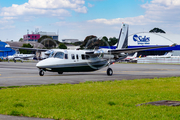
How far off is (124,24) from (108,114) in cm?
2669

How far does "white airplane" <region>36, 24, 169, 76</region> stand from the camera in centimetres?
2694

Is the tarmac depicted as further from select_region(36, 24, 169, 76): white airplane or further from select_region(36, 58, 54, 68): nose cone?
select_region(36, 58, 54, 68): nose cone

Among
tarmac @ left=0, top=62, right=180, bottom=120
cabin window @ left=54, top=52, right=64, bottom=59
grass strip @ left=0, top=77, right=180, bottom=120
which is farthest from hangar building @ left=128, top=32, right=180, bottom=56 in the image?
grass strip @ left=0, top=77, right=180, bottom=120

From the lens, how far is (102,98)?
12008 millimetres

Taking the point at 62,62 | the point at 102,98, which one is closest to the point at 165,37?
the point at 62,62

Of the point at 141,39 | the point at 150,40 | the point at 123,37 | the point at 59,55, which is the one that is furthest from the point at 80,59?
the point at 150,40

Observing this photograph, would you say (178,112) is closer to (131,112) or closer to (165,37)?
(131,112)

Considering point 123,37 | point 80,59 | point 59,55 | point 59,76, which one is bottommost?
point 59,76

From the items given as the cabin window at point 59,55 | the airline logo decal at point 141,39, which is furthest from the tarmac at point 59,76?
the airline logo decal at point 141,39

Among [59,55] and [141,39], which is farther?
[141,39]

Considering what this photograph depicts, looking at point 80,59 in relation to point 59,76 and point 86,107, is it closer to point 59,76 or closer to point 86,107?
point 59,76

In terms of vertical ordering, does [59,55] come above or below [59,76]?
above

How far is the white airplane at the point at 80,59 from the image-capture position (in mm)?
26938

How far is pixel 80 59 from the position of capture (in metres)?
29.2
